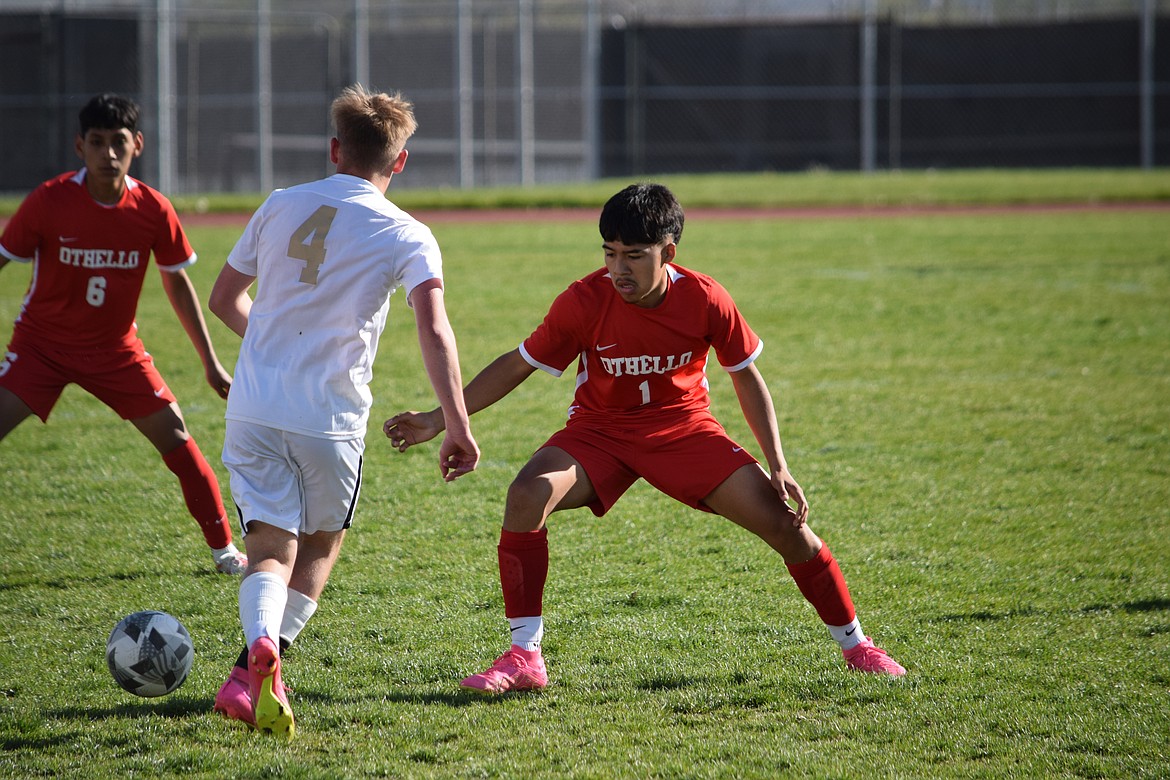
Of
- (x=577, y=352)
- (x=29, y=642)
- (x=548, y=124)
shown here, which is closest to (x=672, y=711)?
(x=577, y=352)

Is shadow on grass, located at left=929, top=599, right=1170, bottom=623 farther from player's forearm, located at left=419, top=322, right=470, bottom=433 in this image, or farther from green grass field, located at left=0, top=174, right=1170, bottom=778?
player's forearm, located at left=419, top=322, right=470, bottom=433

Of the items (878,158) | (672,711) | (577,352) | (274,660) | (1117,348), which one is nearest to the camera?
(274,660)

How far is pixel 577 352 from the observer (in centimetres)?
388

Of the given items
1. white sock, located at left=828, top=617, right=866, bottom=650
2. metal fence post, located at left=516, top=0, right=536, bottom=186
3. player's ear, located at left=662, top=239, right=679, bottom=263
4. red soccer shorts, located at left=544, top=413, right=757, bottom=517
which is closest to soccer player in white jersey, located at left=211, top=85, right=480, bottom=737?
red soccer shorts, located at left=544, top=413, right=757, bottom=517

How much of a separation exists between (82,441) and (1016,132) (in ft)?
77.4

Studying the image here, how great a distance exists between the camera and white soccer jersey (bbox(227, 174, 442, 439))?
3232mm

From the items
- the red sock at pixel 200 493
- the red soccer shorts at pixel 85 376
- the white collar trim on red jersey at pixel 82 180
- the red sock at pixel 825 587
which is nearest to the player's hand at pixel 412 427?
the red sock at pixel 825 587

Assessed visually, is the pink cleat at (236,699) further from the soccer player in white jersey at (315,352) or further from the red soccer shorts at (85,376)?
the red soccer shorts at (85,376)

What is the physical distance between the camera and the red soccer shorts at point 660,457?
3.73 meters

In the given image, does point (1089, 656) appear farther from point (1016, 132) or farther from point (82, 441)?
point (1016, 132)

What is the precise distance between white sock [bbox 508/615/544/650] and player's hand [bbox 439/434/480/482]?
1.75 feet

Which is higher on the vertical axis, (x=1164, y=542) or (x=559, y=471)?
(x=559, y=471)

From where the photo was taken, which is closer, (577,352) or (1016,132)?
(577,352)

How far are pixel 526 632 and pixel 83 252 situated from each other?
2.50 m
